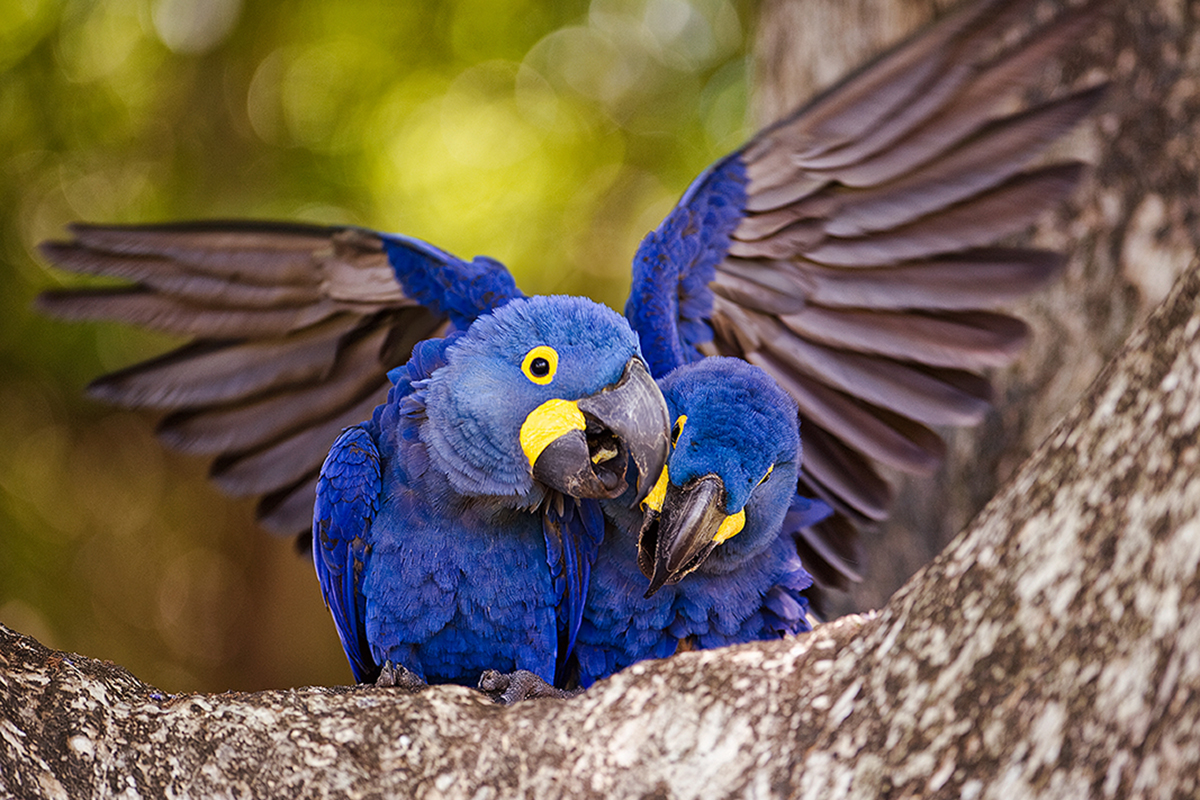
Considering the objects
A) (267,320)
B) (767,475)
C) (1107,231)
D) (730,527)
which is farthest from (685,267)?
(1107,231)

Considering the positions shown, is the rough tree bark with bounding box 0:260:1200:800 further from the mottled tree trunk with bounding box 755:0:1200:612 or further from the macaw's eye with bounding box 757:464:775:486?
the mottled tree trunk with bounding box 755:0:1200:612

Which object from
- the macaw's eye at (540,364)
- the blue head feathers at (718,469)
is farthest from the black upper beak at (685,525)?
the macaw's eye at (540,364)

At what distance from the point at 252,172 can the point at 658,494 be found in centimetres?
582

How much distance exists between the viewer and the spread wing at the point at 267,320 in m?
2.98

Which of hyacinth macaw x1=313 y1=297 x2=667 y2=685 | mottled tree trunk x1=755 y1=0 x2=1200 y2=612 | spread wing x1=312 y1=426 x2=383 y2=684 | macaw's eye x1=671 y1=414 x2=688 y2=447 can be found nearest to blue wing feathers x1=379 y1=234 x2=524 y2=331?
hyacinth macaw x1=313 y1=297 x2=667 y2=685

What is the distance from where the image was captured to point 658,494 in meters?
2.31

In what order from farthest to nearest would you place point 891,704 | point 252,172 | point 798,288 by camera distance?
point 252,172 < point 798,288 < point 891,704

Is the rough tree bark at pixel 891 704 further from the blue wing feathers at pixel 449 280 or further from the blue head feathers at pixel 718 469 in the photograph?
the blue wing feathers at pixel 449 280

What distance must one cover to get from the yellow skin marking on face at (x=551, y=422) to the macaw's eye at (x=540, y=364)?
56 mm

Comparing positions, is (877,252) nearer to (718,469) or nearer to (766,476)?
(766,476)

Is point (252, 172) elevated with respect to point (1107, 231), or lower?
elevated

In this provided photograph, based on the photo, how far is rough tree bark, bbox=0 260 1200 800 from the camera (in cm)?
128

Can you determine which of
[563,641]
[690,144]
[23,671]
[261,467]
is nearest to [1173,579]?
[563,641]

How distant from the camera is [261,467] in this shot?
327 centimetres
